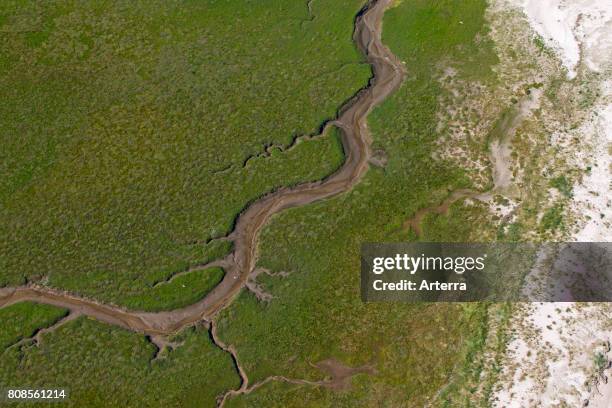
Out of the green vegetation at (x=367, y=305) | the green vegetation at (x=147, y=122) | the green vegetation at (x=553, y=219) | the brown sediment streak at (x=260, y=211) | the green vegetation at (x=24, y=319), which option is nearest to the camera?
the green vegetation at (x=367, y=305)

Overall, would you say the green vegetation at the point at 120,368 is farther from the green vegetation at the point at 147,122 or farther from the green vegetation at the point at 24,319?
the green vegetation at the point at 147,122

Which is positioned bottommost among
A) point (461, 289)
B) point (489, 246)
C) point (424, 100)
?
point (461, 289)

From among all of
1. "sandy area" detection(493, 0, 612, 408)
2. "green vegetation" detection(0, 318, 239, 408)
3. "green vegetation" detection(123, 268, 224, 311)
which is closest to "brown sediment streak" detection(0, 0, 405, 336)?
"green vegetation" detection(123, 268, 224, 311)

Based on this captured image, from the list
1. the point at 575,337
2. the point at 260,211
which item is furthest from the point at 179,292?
the point at 575,337

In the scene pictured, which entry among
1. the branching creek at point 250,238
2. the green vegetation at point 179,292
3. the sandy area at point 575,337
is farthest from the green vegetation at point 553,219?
the green vegetation at point 179,292

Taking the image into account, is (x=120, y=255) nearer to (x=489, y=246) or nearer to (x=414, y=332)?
(x=414, y=332)

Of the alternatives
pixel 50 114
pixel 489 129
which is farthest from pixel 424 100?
pixel 50 114

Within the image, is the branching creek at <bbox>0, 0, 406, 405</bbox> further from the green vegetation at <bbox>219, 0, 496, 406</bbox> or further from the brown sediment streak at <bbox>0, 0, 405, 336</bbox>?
the green vegetation at <bbox>219, 0, 496, 406</bbox>
